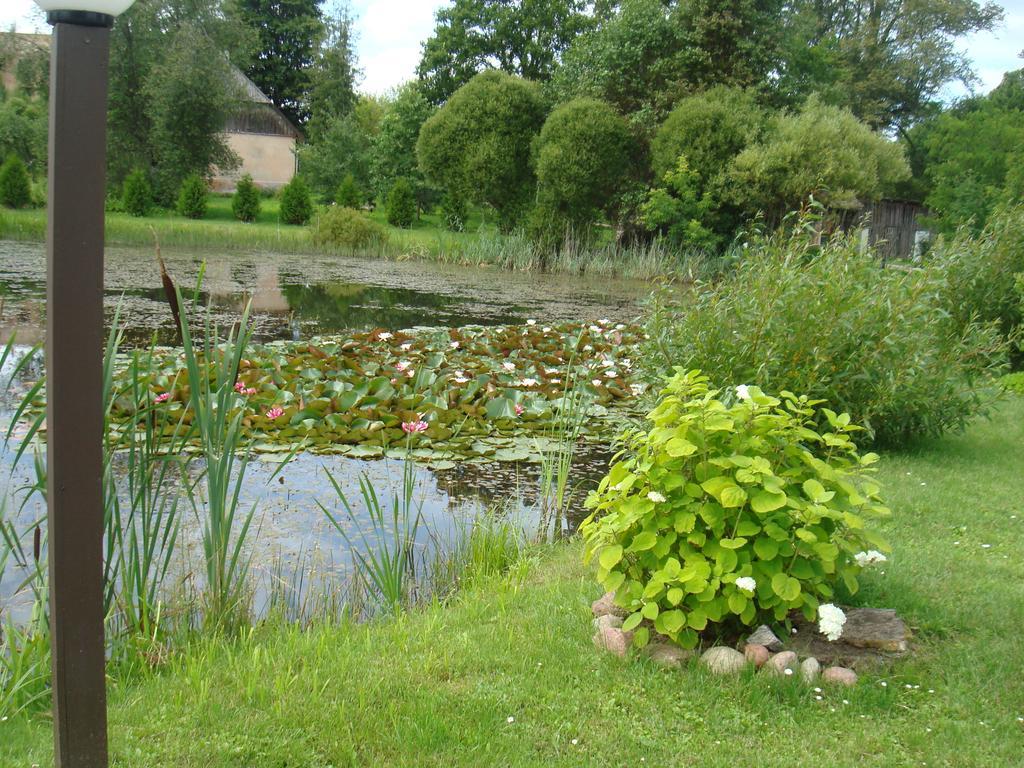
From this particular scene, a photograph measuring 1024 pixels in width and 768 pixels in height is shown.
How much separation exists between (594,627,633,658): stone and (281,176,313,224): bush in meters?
23.9

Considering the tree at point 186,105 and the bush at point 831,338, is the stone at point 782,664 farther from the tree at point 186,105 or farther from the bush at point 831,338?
the tree at point 186,105

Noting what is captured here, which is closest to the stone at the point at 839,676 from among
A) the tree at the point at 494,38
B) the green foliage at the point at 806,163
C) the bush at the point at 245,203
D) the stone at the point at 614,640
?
the stone at the point at 614,640

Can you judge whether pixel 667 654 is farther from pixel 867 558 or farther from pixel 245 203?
pixel 245 203

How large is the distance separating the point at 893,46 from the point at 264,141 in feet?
81.0

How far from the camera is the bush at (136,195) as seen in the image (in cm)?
2336

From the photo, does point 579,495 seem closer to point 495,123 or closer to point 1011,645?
point 1011,645

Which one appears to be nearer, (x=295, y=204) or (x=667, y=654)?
(x=667, y=654)

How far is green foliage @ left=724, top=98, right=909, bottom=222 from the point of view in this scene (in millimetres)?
17828

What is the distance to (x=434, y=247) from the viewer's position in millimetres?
20438

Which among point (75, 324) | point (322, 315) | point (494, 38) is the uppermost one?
Result: point (494, 38)

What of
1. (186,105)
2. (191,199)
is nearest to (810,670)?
(191,199)

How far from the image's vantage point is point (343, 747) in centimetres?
231

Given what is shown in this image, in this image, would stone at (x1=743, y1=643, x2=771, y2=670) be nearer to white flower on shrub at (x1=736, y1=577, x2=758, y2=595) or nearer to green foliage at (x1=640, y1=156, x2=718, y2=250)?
white flower on shrub at (x1=736, y1=577, x2=758, y2=595)

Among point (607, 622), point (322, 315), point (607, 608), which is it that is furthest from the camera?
point (322, 315)
